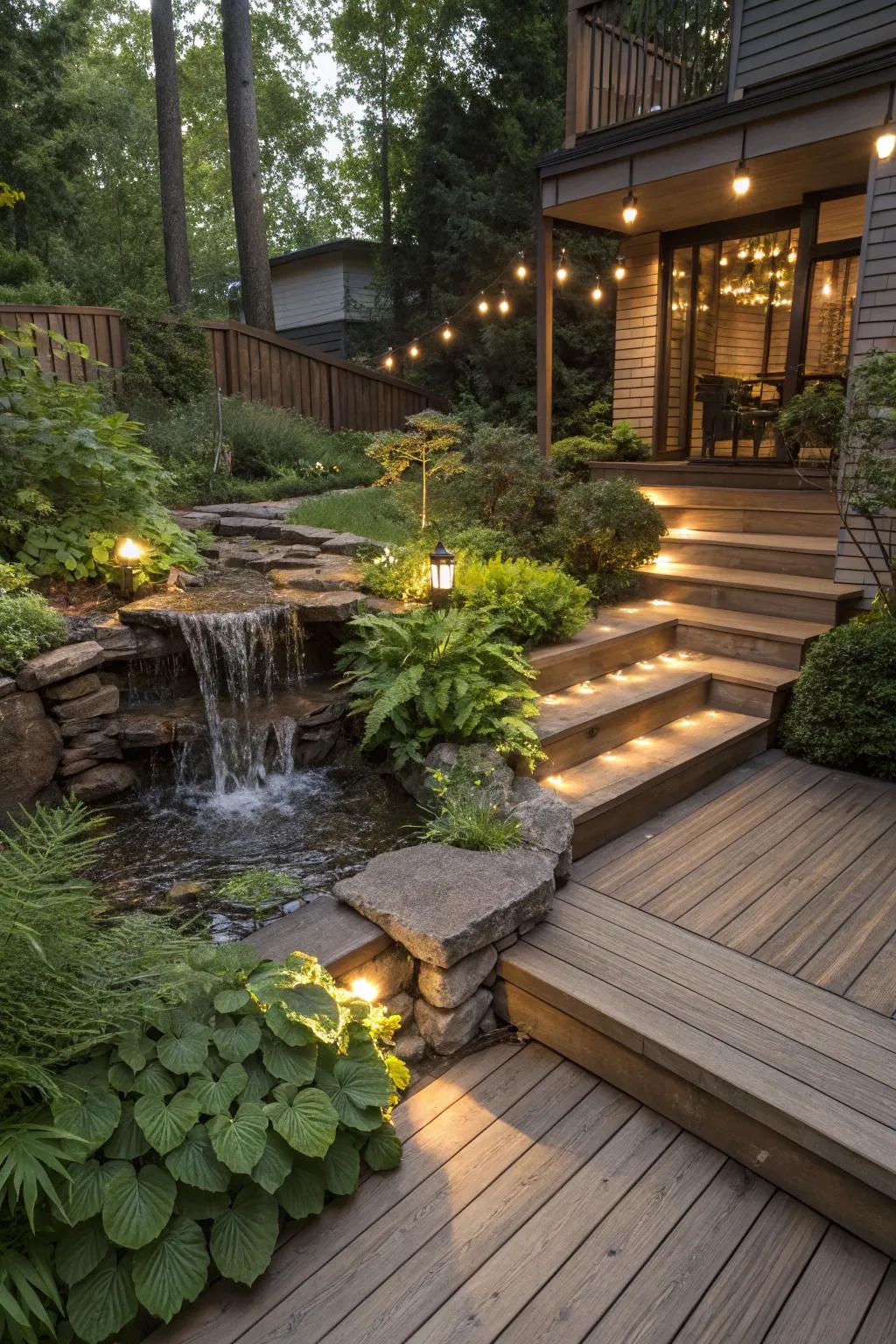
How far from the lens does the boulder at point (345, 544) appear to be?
665 centimetres

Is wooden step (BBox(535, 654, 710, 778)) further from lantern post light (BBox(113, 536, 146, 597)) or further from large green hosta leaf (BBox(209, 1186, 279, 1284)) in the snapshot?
lantern post light (BBox(113, 536, 146, 597))

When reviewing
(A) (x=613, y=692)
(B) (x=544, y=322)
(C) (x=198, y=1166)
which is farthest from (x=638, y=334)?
(C) (x=198, y=1166)

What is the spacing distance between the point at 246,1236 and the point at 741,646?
4.74 meters

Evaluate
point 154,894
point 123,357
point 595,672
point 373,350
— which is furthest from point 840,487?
point 373,350

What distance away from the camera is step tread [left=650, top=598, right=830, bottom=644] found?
557cm

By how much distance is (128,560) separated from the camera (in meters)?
5.57

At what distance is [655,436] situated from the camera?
9.39 meters

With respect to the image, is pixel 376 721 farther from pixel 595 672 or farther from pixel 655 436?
pixel 655 436

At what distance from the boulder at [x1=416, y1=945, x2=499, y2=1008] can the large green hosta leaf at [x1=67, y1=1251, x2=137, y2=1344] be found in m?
1.22

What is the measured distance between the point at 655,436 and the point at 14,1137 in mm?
8973

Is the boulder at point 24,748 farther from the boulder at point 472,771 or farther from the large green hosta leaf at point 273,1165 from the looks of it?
the large green hosta leaf at point 273,1165

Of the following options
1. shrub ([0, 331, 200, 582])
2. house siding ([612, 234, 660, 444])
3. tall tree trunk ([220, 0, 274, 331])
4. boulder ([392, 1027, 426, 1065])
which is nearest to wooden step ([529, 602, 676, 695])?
boulder ([392, 1027, 426, 1065])

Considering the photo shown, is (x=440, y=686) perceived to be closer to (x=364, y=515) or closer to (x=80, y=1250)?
(x=80, y=1250)

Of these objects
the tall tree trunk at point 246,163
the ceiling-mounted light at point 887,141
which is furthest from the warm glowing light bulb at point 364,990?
the tall tree trunk at point 246,163
